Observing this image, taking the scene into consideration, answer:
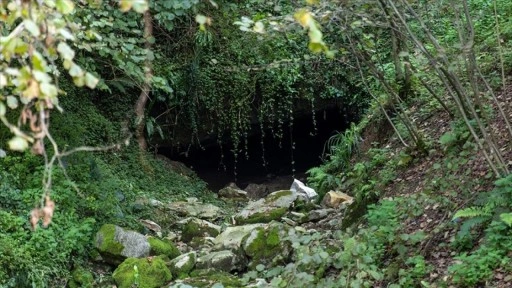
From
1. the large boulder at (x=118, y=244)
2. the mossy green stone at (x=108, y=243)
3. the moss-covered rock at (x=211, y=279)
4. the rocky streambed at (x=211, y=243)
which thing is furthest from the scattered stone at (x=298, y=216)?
the mossy green stone at (x=108, y=243)

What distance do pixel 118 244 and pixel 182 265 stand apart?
832mm

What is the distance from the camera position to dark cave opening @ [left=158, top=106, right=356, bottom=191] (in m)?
11.2

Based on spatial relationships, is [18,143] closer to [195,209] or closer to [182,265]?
[182,265]

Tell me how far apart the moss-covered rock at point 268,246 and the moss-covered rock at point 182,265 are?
493 mm

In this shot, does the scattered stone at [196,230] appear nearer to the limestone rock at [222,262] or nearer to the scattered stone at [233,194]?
the limestone rock at [222,262]

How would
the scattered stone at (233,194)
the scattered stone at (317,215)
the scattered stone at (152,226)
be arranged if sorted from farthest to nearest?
1. the scattered stone at (233,194)
2. the scattered stone at (152,226)
3. the scattered stone at (317,215)

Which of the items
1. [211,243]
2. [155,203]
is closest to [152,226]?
[155,203]

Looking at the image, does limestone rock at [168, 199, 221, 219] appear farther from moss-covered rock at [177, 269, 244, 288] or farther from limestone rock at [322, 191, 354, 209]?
moss-covered rock at [177, 269, 244, 288]

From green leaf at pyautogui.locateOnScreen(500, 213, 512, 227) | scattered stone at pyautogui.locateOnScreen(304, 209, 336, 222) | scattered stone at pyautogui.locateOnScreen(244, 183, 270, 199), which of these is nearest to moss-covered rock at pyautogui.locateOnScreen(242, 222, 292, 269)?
scattered stone at pyautogui.locateOnScreen(304, 209, 336, 222)

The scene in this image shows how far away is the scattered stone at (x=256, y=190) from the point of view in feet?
32.8

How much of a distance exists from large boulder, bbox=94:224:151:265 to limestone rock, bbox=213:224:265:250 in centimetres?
73

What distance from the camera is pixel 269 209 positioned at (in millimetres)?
6680

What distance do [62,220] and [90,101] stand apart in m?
3.38

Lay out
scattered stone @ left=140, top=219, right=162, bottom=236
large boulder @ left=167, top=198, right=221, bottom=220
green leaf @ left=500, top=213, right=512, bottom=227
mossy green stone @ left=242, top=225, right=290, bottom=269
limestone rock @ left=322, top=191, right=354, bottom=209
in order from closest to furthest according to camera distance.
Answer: green leaf @ left=500, top=213, right=512, bottom=227 → mossy green stone @ left=242, top=225, right=290, bottom=269 → limestone rock @ left=322, top=191, right=354, bottom=209 → scattered stone @ left=140, top=219, right=162, bottom=236 → large boulder @ left=167, top=198, right=221, bottom=220
